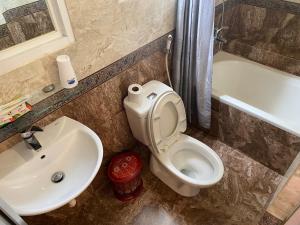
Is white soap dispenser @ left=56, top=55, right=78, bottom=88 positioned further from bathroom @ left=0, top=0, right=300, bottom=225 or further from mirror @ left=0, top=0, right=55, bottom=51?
mirror @ left=0, top=0, right=55, bottom=51

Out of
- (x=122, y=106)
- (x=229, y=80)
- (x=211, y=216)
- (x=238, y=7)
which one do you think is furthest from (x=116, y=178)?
(x=238, y=7)

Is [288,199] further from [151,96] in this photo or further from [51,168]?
[151,96]

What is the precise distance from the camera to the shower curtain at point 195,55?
157 centimetres

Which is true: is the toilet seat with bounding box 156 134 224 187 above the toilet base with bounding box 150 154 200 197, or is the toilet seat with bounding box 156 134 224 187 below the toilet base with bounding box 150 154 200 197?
above

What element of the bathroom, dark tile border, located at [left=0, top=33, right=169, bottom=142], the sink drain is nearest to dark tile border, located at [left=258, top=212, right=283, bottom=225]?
the bathroom

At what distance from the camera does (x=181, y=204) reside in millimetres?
1830

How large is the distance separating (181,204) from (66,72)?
1.28 metres

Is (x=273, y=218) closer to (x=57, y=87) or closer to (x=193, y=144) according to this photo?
(x=57, y=87)

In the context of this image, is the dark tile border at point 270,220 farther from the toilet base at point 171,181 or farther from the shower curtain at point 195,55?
the shower curtain at point 195,55

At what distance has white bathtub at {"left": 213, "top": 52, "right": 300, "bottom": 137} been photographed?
86.1 inches

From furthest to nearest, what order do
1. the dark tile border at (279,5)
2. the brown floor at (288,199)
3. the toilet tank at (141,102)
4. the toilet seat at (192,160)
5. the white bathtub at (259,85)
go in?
the white bathtub at (259,85)
the dark tile border at (279,5)
the toilet seat at (192,160)
the toilet tank at (141,102)
the brown floor at (288,199)

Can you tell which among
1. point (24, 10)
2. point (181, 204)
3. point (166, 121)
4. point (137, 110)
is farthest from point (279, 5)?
point (24, 10)

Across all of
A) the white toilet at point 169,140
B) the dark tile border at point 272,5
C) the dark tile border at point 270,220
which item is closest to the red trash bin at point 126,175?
the white toilet at point 169,140

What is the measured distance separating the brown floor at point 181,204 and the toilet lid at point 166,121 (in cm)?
43
